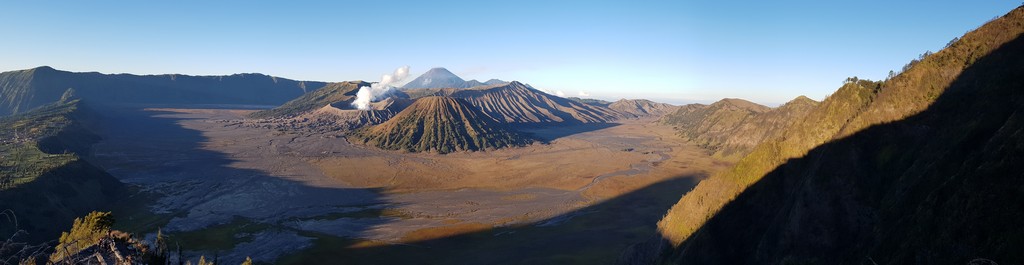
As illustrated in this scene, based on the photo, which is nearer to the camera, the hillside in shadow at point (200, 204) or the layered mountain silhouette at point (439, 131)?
the hillside in shadow at point (200, 204)

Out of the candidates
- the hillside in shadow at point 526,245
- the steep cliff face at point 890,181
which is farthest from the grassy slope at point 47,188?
the steep cliff face at point 890,181

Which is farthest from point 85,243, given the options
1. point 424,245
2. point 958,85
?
point 958,85

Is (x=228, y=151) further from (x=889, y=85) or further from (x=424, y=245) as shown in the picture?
(x=889, y=85)

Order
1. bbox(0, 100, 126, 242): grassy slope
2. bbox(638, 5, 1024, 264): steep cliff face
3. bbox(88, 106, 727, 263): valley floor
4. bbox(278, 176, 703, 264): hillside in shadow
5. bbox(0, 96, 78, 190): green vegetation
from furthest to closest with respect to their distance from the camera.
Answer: bbox(0, 96, 78, 190): green vegetation < bbox(88, 106, 727, 263): valley floor < bbox(0, 100, 126, 242): grassy slope < bbox(278, 176, 703, 264): hillside in shadow < bbox(638, 5, 1024, 264): steep cliff face

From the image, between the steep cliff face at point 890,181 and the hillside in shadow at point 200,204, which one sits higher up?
the steep cliff face at point 890,181

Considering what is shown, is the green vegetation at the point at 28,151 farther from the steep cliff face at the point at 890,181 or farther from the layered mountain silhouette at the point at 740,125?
the layered mountain silhouette at the point at 740,125

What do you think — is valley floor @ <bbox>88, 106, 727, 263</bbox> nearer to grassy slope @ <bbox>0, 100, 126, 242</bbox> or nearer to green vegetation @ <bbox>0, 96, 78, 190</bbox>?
grassy slope @ <bbox>0, 100, 126, 242</bbox>

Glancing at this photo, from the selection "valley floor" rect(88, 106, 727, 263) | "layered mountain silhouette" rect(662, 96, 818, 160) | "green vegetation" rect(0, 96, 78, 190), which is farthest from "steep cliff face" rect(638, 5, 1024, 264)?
"green vegetation" rect(0, 96, 78, 190)

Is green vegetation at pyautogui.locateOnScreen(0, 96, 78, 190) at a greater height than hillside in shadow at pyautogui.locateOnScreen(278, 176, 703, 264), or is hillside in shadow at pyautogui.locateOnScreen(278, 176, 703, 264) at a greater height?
green vegetation at pyautogui.locateOnScreen(0, 96, 78, 190)
